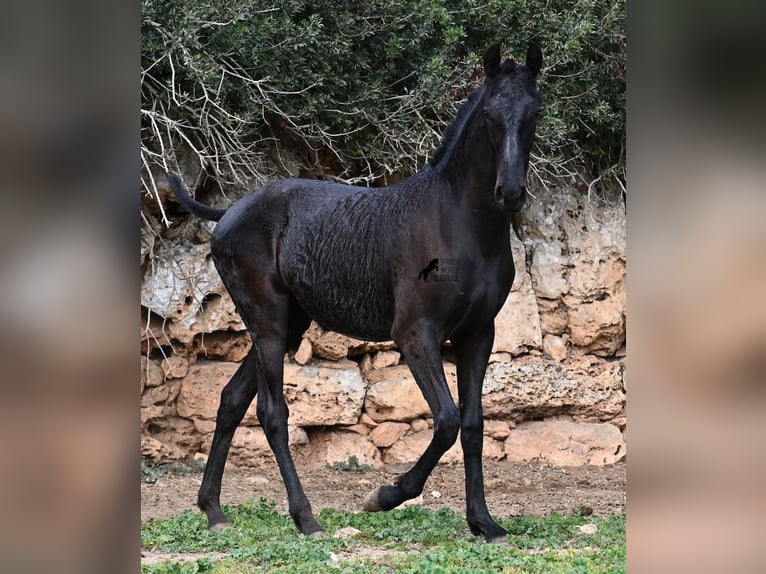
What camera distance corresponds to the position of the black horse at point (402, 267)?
483cm

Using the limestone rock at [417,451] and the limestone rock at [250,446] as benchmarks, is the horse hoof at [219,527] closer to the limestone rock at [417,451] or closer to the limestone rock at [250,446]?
→ the limestone rock at [250,446]

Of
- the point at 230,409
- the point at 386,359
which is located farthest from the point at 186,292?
the point at 230,409

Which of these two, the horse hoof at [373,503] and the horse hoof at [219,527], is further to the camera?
the horse hoof at [219,527]

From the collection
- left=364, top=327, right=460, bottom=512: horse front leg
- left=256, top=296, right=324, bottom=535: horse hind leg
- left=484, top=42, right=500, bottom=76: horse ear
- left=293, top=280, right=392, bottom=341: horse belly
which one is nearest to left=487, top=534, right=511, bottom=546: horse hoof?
left=364, top=327, right=460, bottom=512: horse front leg

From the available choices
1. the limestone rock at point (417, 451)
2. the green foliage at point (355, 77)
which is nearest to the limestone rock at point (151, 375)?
the green foliage at point (355, 77)

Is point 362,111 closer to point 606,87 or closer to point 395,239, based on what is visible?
point 606,87

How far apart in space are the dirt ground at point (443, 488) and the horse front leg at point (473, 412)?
1.35 metres

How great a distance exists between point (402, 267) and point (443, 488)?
311 centimetres

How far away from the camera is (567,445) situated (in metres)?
8.23

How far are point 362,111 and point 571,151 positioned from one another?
219 cm

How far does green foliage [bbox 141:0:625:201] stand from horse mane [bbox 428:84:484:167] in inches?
95.6

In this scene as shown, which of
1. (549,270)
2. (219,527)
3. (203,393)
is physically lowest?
(219,527)

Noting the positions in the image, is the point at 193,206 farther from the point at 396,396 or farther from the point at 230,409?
the point at 396,396

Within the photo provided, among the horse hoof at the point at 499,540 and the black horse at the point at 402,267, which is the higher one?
the black horse at the point at 402,267
